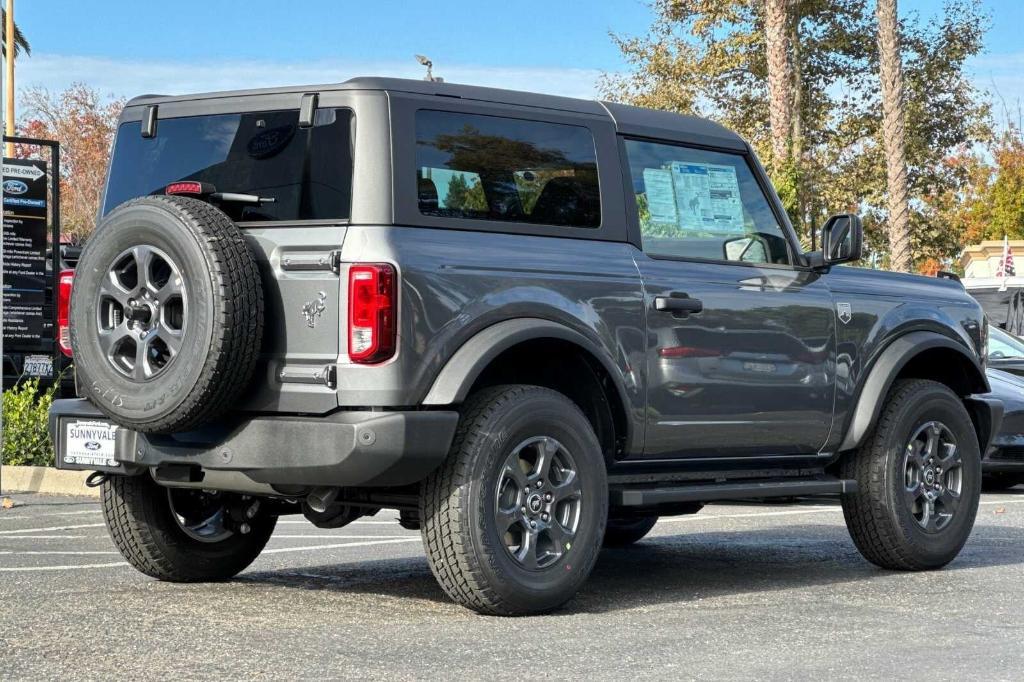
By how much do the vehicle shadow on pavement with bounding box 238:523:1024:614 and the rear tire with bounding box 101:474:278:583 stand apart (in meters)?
0.25

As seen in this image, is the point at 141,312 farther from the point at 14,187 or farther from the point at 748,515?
the point at 14,187

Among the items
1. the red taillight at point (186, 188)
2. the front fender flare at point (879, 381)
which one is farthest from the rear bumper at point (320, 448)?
the front fender flare at point (879, 381)

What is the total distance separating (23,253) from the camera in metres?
14.6

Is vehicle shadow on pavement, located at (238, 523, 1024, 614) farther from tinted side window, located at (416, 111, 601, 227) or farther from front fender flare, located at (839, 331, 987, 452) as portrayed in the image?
tinted side window, located at (416, 111, 601, 227)

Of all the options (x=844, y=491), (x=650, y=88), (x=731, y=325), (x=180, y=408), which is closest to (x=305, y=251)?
(x=180, y=408)

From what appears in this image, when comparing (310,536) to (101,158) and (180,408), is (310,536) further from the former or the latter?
(101,158)

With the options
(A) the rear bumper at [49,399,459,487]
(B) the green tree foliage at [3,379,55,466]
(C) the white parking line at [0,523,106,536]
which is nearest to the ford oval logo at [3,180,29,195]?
(B) the green tree foliage at [3,379,55,466]

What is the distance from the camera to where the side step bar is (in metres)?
7.18

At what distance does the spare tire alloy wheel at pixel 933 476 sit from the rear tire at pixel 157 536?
→ 3.34 meters

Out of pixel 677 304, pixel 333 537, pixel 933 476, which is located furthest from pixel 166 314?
pixel 933 476

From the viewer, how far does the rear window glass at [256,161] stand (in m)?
6.55

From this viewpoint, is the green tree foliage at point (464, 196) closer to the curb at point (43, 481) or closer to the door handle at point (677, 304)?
the door handle at point (677, 304)

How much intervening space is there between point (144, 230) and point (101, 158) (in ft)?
150

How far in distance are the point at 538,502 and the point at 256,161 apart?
1.79 meters
